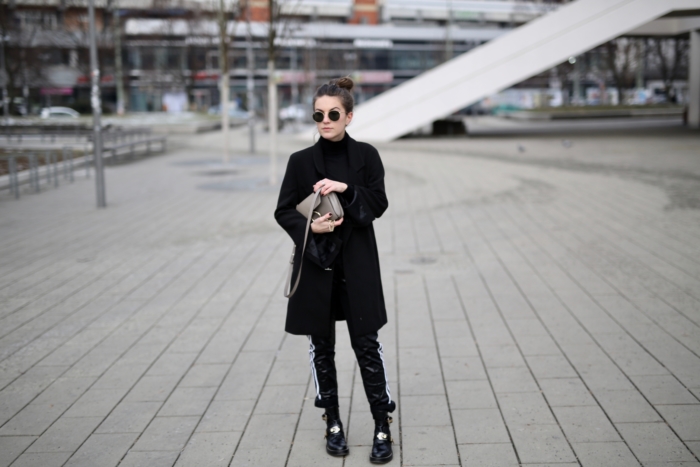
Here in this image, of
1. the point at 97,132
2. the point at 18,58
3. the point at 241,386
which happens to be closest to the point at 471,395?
Result: the point at 241,386

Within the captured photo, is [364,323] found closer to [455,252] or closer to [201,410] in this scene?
[201,410]

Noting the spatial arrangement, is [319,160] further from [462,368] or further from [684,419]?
[684,419]

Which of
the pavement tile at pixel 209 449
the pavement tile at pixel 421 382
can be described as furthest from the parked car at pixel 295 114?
the pavement tile at pixel 209 449

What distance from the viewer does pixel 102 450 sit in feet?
13.9

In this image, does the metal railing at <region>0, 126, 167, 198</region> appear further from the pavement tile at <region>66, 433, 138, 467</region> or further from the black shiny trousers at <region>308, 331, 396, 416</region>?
the black shiny trousers at <region>308, 331, 396, 416</region>

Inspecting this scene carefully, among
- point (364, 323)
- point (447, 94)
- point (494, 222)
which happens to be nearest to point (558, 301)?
point (364, 323)

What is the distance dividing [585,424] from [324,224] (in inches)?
76.9

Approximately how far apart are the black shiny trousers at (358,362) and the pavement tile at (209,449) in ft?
1.88

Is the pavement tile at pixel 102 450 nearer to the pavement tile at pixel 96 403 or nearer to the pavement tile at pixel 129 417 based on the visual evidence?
the pavement tile at pixel 129 417

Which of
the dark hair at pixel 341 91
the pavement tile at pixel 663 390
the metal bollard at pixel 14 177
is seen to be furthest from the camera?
the metal bollard at pixel 14 177

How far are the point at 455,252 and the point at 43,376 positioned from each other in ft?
17.5

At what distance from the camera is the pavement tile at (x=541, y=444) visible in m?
4.00

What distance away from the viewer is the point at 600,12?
2591cm

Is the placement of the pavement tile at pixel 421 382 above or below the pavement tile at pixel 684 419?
below
